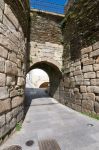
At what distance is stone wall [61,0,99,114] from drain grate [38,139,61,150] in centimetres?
205

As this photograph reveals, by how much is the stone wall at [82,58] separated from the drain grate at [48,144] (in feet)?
6.72

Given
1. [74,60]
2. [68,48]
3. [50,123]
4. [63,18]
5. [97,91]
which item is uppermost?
[63,18]

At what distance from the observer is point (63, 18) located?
679 centimetres

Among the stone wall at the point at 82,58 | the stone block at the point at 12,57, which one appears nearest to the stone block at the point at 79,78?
the stone wall at the point at 82,58

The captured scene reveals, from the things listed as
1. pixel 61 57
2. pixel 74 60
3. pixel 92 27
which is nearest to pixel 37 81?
pixel 61 57

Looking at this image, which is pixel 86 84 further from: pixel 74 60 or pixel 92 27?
pixel 92 27

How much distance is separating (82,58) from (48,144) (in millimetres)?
3310

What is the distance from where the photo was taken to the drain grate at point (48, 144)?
7.40 ft

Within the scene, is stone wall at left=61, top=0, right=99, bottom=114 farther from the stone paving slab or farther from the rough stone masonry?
the stone paving slab

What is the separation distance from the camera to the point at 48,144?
2.39 meters

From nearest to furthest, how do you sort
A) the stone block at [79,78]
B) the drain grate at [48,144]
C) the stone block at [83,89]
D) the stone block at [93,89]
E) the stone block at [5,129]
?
the drain grate at [48,144]
the stone block at [5,129]
the stone block at [93,89]
the stone block at [83,89]
the stone block at [79,78]

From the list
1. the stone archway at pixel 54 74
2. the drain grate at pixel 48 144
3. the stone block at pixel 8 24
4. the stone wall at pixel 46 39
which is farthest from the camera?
the stone archway at pixel 54 74

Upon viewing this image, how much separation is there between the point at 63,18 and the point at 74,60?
2.88m

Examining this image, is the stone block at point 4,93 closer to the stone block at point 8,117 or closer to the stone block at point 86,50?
the stone block at point 8,117
